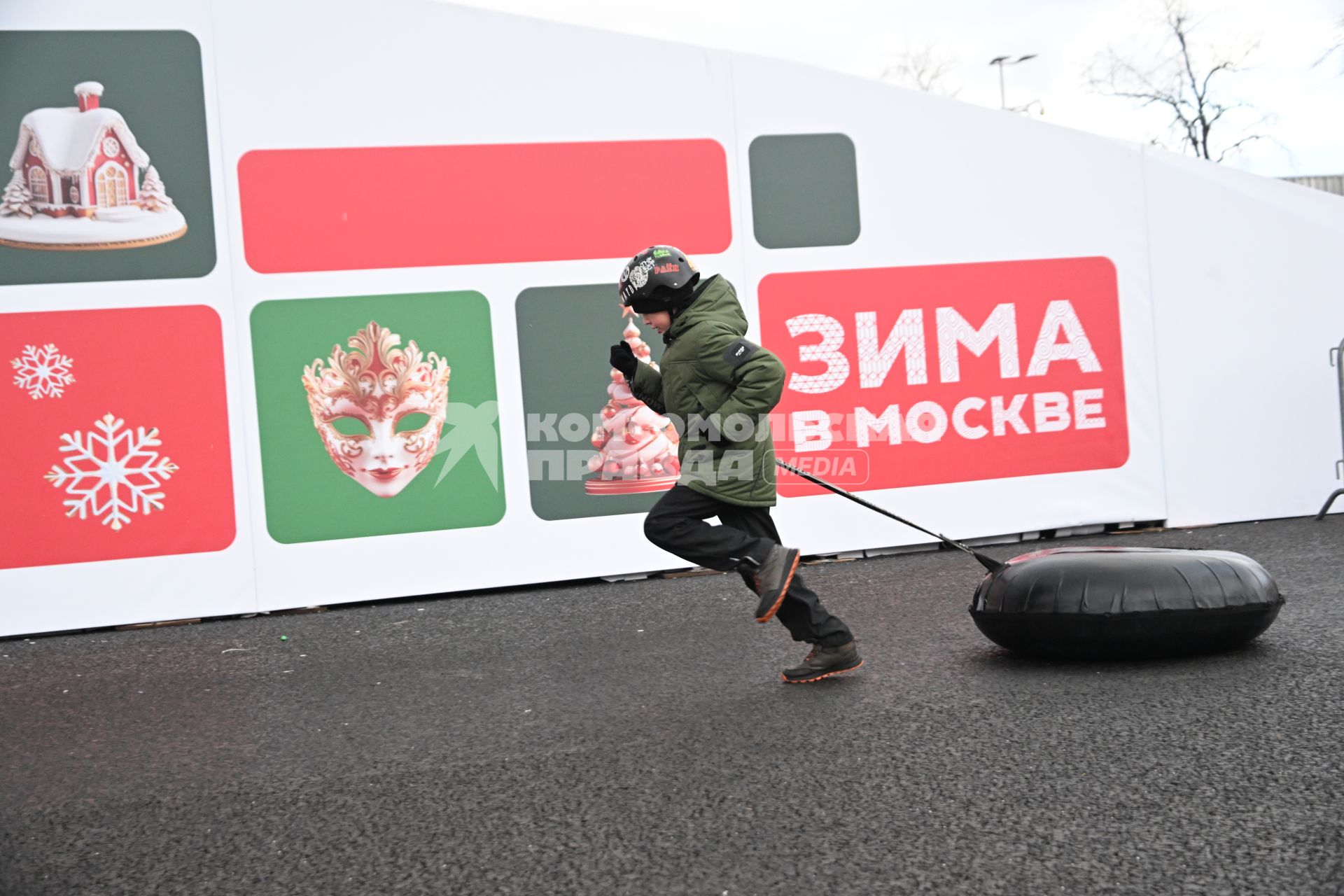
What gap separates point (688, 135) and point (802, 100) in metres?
0.79

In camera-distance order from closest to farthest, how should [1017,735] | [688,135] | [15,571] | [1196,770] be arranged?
[1196,770]
[1017,735]
[15,571]
[688,135]

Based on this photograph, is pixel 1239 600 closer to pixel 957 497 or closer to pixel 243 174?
pixel 957 497

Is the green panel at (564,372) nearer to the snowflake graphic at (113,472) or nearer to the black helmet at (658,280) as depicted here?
the snowflake graphic at (113,472)

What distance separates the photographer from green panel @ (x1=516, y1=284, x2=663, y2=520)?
688 centimetres

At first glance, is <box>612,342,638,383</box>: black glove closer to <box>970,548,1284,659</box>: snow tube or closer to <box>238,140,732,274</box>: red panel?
<box>970,548,1284,659</box>: snow tube

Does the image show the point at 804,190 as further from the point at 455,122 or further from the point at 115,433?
the point at 115,433

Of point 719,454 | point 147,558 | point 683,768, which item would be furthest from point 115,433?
point 683,768

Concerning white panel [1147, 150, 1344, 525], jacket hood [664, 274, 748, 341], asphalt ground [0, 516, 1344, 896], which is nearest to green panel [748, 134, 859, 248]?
white panel [1147, 150, 1344, 525]

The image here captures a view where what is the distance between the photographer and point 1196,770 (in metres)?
2.97

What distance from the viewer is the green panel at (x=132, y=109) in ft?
20.8

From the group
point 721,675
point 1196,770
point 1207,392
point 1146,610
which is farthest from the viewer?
point 1207,392

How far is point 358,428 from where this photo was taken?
6734mm

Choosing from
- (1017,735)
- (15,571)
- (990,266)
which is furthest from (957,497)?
(15,571)

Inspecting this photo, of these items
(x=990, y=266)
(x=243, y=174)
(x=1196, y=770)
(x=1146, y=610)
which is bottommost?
(x=1196, y=770)
